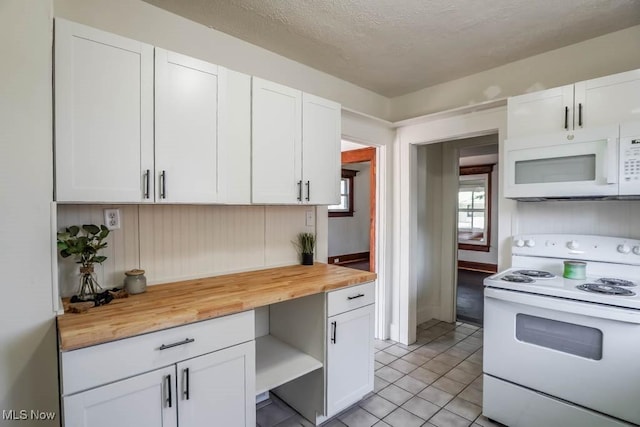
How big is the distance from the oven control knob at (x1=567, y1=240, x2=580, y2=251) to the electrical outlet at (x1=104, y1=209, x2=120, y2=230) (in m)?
2.83

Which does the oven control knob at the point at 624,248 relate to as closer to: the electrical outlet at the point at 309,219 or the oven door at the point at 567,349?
the oven door at the point at 567,349

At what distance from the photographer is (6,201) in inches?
46.6

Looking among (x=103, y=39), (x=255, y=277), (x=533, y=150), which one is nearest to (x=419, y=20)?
(x=533, y=150)

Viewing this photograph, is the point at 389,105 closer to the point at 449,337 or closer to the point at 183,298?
the point at 449,337

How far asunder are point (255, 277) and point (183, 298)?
1.86 feet

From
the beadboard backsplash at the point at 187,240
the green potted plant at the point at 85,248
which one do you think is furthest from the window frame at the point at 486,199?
the green potted plant at the point at 85,248

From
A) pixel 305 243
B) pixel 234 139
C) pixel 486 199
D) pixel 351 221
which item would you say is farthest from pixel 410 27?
pixel 486 199

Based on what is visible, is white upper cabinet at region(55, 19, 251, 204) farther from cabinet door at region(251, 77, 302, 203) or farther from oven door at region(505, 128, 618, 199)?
oven door at region(505, 128, 618, 199)

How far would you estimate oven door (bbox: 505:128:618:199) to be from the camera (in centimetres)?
180

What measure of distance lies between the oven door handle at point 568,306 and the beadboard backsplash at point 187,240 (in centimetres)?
149

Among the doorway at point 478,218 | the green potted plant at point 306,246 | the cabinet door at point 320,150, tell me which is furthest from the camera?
the doorway at point 478,218

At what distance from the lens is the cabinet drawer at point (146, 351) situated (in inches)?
43.7

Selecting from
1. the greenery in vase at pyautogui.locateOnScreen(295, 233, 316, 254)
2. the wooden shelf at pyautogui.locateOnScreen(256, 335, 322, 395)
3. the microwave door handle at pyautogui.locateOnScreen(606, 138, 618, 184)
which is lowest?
the wooden shelf at pyautogui.locateOnScreen(256, 335, 322, 395)

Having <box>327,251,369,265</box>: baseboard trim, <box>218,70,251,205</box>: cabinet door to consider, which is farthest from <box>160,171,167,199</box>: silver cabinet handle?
<box>327,251,369,265</box>: baseboard trim
